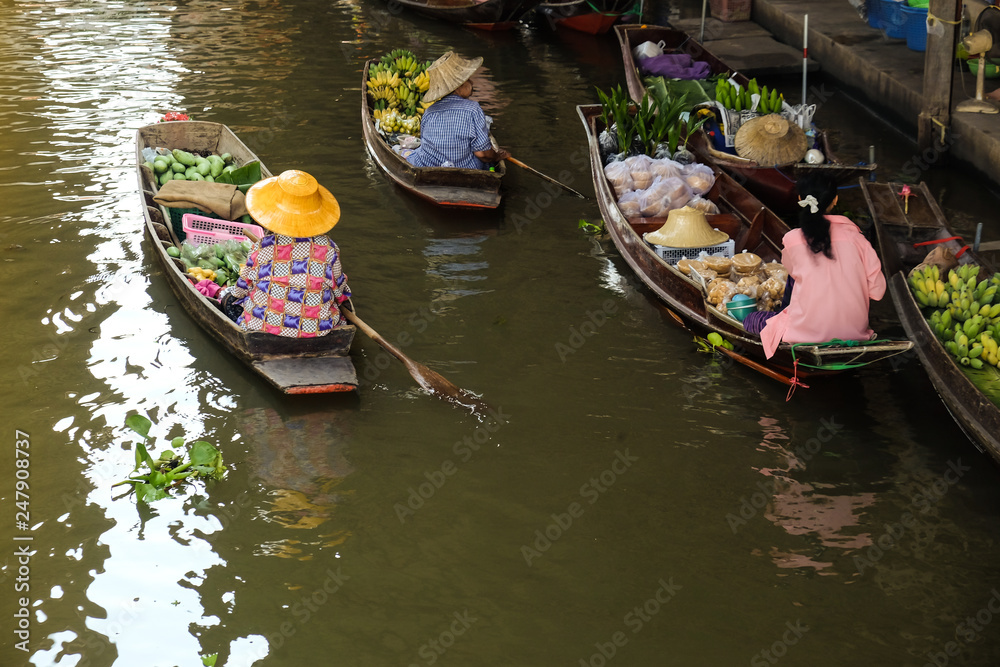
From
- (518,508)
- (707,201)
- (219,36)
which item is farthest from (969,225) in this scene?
(219,36)

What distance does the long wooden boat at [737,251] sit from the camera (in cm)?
446

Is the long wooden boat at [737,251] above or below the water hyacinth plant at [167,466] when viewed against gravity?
above

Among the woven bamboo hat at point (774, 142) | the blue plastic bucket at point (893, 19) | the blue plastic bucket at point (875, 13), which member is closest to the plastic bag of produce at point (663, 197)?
the woven bamboo hat at point (774, 142)

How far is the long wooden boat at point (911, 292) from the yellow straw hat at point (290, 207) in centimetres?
314

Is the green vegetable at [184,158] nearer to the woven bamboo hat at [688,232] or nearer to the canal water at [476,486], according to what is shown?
the canal water at [476,486]

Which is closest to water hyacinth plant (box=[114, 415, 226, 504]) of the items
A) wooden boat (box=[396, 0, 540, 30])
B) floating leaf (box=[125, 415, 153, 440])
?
floating leaf (box=[125, 415, 153, 440])

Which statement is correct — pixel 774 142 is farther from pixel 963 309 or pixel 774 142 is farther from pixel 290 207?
pixel 290 207

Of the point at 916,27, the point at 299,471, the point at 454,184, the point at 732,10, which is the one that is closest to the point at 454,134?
the point at 454,184

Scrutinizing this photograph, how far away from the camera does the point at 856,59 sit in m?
9.46

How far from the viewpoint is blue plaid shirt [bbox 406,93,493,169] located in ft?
22.8

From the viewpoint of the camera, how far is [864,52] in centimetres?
953

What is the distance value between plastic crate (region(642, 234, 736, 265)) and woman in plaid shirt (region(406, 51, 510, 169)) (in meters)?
1.90

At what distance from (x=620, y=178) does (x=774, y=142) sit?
115 cm

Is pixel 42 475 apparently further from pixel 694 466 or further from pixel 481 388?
pixel 694 466
